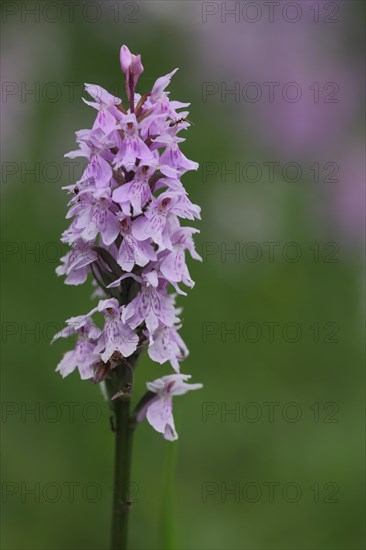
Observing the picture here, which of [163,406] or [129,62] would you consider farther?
[163,406]

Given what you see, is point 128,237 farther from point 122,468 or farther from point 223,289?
point 223,289

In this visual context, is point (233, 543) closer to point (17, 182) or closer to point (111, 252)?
point (111, 252)

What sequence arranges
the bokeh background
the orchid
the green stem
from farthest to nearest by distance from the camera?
the bokeh background → the green stem → the orchid

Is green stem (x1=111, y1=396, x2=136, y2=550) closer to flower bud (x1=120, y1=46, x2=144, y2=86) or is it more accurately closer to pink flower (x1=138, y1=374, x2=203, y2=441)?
pink flower (x1=138, y1=374, x2=203, y2=441)

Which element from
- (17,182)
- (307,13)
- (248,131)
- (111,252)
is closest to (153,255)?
(111,252)

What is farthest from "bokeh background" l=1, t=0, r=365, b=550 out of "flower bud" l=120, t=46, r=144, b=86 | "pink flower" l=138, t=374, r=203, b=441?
"flower bud" l=120, t=46, r=144, b=86

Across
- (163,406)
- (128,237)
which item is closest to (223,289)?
(163,406)

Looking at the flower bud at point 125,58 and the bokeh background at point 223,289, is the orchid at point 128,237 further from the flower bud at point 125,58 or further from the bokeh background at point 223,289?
the bokeh background at point 223,289
